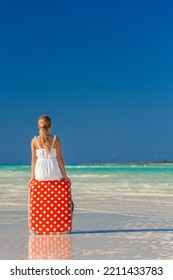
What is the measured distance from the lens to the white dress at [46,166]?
8.27 m

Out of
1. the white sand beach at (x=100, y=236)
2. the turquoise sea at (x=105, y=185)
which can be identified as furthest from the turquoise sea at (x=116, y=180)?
the white sand beach at (x=100, y=236)

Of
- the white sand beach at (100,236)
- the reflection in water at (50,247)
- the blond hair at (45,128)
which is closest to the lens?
the reflection in water at (50,247)

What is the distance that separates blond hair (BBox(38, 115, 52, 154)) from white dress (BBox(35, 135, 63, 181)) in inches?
2.9

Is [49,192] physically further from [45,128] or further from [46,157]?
[45,128]

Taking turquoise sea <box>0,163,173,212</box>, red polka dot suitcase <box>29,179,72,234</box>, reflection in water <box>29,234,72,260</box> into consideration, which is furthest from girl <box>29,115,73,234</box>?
turquoise sea <box>0,163,173,212</box>

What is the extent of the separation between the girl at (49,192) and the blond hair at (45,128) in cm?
4

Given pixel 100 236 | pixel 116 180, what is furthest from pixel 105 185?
pixel 100 236

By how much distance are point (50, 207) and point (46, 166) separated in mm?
534

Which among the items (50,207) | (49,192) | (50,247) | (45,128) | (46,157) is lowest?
(50,247)

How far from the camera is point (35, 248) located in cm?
729

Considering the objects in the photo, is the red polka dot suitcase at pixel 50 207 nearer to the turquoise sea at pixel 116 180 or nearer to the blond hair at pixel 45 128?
the blond hair at pixel 45 128

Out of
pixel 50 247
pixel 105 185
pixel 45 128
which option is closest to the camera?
pixel 50 247

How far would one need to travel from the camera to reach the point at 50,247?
7375mm
